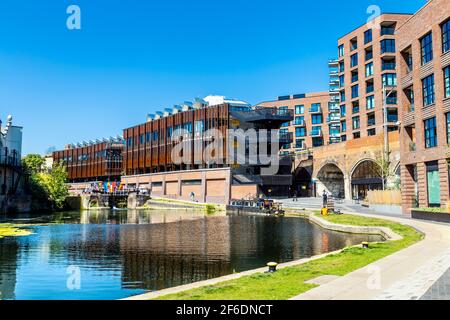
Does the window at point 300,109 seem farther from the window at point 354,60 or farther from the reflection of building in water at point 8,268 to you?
the reflection of building in water at point 8,268

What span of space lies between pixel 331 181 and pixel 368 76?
74.1 ft

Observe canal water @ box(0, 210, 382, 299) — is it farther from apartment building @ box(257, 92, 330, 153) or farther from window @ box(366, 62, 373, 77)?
apartment building @ box(257, 92, 330, 153)

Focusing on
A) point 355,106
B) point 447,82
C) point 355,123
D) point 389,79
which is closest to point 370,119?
point 355,123

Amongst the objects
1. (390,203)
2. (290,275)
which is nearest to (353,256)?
(290,275)

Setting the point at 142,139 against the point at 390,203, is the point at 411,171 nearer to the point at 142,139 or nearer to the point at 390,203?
the point at 390,203

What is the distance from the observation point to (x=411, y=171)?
4322 cm

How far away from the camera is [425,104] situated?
3912cm

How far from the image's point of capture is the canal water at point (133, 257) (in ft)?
53.8

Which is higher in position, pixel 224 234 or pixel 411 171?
pixel 411 171

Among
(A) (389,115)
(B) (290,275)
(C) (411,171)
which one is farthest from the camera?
(A) (389,115)

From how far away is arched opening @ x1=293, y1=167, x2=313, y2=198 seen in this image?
87250mm

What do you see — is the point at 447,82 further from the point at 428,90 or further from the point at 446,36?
the point at 446,36

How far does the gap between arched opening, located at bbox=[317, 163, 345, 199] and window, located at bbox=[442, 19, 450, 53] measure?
158ft

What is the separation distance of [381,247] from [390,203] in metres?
30.3
